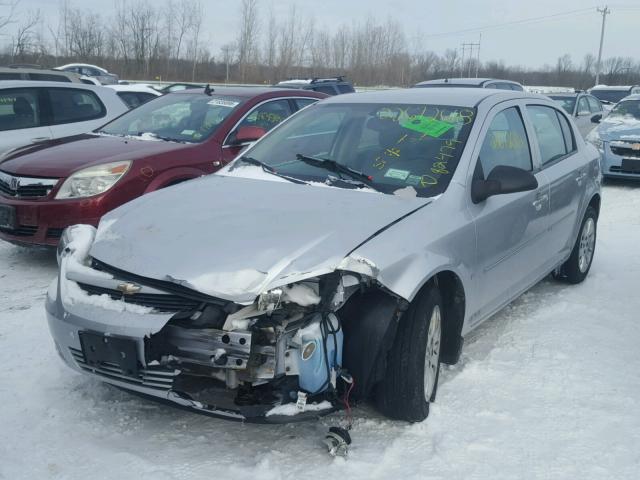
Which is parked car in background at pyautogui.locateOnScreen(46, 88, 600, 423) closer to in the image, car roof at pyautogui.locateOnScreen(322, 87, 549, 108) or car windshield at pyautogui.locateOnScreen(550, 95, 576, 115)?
car roof at pyautogui.locateOnScreen(322, 87, 549, 108)

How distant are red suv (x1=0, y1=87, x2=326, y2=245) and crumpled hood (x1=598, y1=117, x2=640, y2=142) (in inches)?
249

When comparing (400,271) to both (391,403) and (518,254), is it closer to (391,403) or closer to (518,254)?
(391,403)

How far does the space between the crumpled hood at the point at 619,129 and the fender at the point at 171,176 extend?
7630 millimetres

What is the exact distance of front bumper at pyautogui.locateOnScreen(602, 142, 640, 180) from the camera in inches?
423

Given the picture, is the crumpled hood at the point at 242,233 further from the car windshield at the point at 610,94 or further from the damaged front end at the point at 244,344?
the car windshield at the point at 610,94

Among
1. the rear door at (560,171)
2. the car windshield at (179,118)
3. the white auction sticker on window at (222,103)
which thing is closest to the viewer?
the rear door at (560,171)

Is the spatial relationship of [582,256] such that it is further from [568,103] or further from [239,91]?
[568,103]

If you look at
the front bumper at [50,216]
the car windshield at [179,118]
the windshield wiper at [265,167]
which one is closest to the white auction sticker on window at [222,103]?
the car windshield at [179,118]

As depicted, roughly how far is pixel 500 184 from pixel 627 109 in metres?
9.60

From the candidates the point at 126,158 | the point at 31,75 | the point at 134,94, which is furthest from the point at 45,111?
the point at 134,94

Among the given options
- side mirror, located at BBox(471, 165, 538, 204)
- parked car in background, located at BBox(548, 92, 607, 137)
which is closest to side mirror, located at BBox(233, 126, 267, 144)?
side mirror, located at BBox(471, 165, 538, 204)

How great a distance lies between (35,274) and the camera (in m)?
5.67

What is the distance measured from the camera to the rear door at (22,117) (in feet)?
24.9

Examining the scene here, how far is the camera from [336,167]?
13.0 ft
